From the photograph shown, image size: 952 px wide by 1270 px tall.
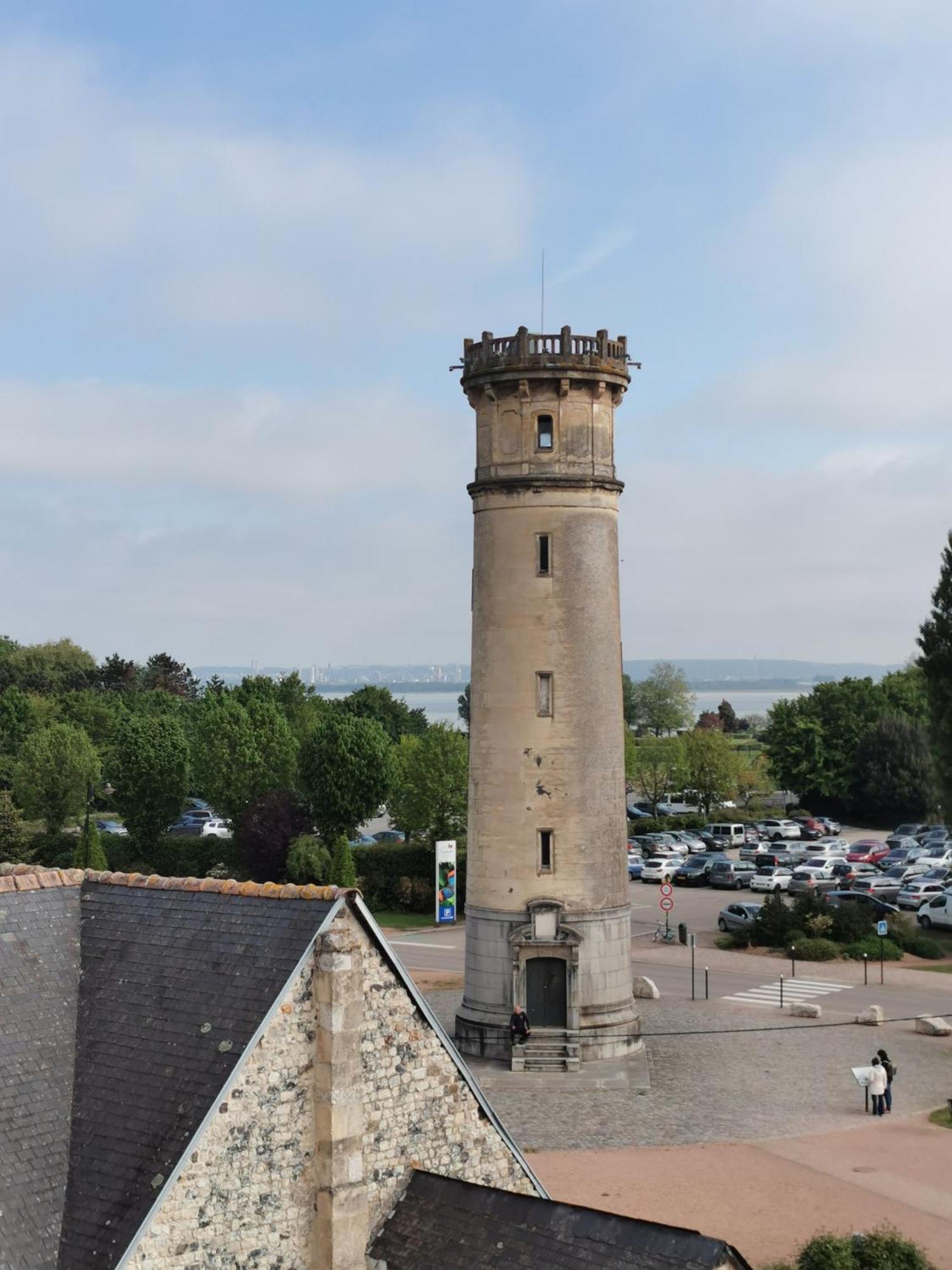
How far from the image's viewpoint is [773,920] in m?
48.2

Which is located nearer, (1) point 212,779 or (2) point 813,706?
(1) point 212,779

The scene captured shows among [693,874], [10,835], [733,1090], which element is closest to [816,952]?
[733,1090]

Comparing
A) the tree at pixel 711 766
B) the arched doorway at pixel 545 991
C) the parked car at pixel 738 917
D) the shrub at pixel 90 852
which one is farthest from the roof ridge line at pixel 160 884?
the tree at pixel 711 766

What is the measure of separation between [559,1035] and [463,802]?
27.3 meters

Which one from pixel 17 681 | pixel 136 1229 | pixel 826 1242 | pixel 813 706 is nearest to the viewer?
pixel 136 1229

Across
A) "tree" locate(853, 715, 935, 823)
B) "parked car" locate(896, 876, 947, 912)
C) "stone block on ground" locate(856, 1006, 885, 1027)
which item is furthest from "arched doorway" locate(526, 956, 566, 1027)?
"tree" locate(853, 715, 935, 823)

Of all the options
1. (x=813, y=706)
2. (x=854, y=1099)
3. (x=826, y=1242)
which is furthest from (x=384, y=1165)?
(x=813, y=706)

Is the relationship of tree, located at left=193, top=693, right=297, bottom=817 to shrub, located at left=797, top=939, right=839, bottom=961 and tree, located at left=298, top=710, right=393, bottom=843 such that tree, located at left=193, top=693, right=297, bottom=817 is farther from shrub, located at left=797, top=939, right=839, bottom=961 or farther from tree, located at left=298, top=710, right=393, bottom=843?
shrub, located at left=797, top=939, right=839, bottom=961

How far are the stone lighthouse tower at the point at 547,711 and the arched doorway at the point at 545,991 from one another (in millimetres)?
31

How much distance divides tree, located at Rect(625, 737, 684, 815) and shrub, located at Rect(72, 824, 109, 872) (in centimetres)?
3499

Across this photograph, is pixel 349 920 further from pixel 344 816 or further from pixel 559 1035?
pixel 344 816

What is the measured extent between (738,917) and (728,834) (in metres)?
24.3

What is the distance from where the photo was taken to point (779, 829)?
75625 millimetres

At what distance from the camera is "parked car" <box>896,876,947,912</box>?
180ft
